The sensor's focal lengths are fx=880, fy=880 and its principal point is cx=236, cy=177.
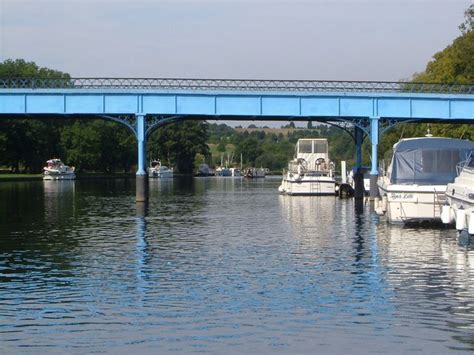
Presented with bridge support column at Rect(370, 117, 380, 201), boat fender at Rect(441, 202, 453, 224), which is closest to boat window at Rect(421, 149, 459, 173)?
boat fender at Rect(441, 202, 453, 224)

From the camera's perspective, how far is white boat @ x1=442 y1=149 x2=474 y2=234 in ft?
93.0

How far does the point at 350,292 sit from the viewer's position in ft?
64.0

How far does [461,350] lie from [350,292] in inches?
217

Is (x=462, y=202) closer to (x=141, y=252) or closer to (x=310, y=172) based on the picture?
(x=141, y=252)

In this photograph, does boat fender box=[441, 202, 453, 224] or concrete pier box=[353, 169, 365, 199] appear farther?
concrete pier box=[353, 169, 365, 199]

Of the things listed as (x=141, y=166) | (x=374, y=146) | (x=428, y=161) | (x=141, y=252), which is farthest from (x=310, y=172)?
(x=141, y=252)

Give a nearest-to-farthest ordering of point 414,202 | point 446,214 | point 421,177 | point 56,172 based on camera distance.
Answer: point 446,214 → point 414,202 → point 421,177 → point 56,172

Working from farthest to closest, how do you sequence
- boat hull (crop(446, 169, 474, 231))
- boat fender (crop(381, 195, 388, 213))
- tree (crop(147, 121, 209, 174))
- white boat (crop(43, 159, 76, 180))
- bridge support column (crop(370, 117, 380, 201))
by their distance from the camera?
1. tree (crop(147, 121, 209, 174))
2. white boat (crop(43, 159, 76, 180))
3. bridge support column (crop(370, 117, 380, 201))
4. boat fender (crop(381, 195, 388, 213))
5. boat hull (crop(446, 169, 474, 231))

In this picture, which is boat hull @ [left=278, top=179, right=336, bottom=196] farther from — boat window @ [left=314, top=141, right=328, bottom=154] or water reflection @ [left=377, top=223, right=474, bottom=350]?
Result: water reflection @ [left=377, top=223, right=474, bottom=350]

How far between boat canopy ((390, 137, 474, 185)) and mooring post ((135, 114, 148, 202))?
2615 cm

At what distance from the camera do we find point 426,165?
37094mm

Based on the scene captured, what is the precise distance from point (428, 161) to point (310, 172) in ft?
127

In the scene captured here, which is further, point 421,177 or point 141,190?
point 141,190

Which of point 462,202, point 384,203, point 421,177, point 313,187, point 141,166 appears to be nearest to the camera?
point 462,202
